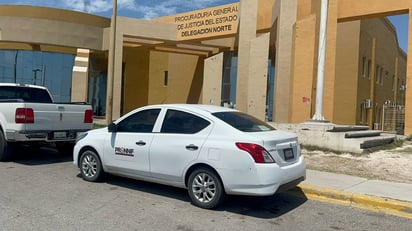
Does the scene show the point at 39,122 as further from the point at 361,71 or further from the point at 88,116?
the point at 361,71

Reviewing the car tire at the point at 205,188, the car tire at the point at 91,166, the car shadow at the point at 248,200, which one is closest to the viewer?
the car tire at the point at 205,188

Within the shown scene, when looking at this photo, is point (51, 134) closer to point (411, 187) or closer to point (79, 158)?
point (79, 158)

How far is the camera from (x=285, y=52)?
18.0 m

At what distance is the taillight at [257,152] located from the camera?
5609 millimetres

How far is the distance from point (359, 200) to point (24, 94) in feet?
30.7

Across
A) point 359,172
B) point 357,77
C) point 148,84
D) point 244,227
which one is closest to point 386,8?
point 357,77

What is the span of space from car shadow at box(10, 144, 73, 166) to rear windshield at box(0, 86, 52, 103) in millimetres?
1403

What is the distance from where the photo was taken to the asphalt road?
5.25 metres

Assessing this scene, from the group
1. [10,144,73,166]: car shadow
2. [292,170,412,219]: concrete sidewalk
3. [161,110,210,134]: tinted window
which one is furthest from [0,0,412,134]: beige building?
[292,170,412,219]: concrete sidewalk

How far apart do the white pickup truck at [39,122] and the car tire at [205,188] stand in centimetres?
500

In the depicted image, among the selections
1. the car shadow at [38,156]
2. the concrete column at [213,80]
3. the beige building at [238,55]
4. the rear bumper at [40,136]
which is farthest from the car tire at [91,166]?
the concrete column at [213,80]

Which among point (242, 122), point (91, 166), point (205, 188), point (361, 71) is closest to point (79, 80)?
point (361, 71)

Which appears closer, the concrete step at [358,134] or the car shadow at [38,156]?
the car shadow at [38,156]

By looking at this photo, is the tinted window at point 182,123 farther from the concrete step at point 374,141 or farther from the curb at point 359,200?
the concrete step at point 374,141
